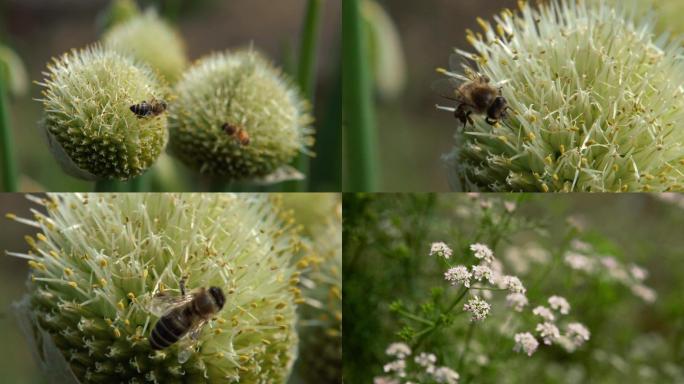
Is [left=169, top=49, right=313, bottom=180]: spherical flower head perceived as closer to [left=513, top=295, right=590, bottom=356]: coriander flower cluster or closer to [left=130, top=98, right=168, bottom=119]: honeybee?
[left=130, top=98, right=168, bottom=119]: honeybee

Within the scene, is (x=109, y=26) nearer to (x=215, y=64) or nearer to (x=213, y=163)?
(x=215, y=64)

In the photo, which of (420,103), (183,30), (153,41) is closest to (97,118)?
(153,41)

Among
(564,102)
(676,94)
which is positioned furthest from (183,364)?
(676,94)

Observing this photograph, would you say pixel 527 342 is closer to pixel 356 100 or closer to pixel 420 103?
pixel 356 100

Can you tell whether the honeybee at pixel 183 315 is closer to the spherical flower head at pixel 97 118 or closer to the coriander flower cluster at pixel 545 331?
the spherical flower head at pixel 97 118

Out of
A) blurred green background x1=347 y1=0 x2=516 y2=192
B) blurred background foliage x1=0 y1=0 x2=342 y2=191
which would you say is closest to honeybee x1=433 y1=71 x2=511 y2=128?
blurred background foliage x1=0 y1=0 x2=342 y2=191

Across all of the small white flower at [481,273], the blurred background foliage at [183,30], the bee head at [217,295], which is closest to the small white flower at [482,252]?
the small white flower at [481,273]
